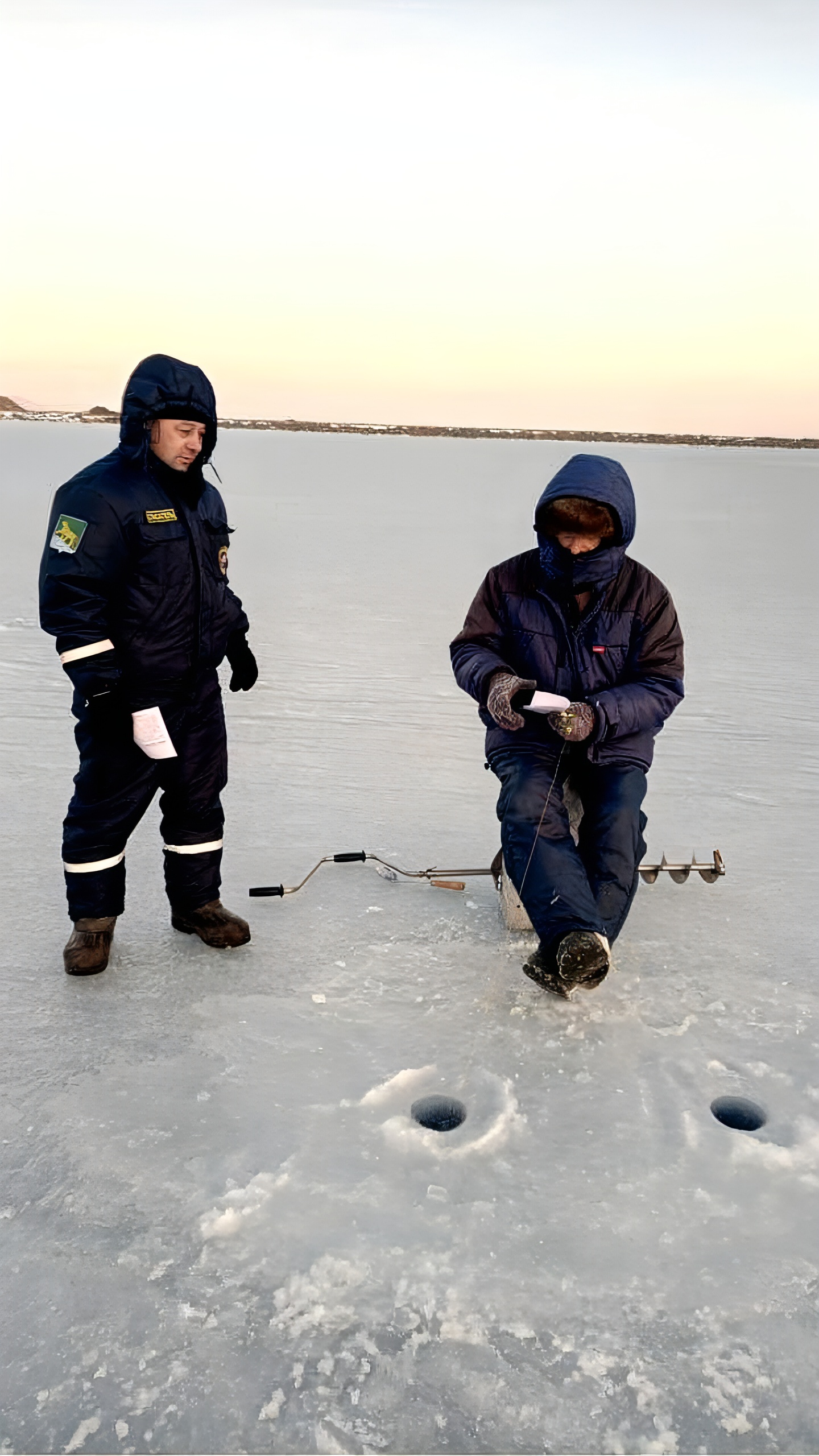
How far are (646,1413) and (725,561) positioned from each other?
10.1 metres

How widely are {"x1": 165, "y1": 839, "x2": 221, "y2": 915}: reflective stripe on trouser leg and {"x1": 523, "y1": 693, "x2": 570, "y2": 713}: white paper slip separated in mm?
958

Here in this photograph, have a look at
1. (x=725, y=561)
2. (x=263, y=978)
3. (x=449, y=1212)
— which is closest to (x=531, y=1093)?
(x=449, y=1212)

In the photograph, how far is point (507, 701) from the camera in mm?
2578

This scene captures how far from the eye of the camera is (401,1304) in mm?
1612

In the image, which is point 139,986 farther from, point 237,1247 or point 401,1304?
point 401,1304

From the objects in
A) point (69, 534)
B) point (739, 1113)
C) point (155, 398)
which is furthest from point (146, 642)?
point (739, 1113)

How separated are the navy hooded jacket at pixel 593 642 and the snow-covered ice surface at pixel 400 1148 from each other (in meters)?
0.62

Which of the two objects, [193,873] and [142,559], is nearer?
[142,559]

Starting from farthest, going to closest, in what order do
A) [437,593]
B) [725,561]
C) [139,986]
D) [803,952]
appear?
[725,561] → [437,593] → [803,952] → [139,986]

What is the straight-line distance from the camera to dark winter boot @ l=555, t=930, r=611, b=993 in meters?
2.30

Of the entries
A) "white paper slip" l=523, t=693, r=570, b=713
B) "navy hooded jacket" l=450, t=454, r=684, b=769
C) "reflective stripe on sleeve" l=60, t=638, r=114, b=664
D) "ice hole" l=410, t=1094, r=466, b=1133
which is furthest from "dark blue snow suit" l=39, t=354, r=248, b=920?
"ice hole" l=410, t=1094, r=466, b=1133

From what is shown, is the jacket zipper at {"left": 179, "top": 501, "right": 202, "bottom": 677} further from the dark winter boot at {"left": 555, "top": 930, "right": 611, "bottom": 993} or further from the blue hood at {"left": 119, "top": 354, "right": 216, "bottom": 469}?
the dark winter boot at {"left": 555, "top": 930, "right": 611, "bottom": 993}

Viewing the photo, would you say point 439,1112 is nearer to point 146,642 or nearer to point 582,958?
point 582,958

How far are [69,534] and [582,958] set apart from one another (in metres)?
1.53
